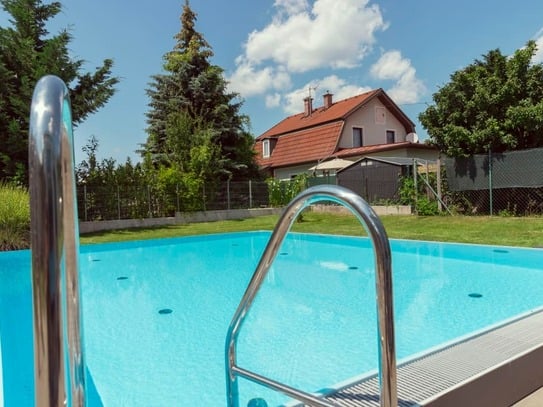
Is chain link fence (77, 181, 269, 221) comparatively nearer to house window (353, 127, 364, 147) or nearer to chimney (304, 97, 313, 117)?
house window (353, 127, 364, 147)

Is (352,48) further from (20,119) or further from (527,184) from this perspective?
(20,119)

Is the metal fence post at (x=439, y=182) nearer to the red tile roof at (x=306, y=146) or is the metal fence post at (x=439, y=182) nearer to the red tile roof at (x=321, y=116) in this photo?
the red tile roof at (x=306, y=146)

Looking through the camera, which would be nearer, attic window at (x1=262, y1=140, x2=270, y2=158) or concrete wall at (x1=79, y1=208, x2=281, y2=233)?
concrete wall at (x1=79, y1=208, x2=281, y2=233)

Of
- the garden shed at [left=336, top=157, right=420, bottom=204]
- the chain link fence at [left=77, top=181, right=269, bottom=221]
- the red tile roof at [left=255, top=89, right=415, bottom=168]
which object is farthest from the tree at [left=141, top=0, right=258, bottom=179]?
the garden shed at [left=336, top=157, right=420, bottom=204]

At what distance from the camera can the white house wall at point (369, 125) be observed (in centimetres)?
2591

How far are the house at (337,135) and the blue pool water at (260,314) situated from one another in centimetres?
1462

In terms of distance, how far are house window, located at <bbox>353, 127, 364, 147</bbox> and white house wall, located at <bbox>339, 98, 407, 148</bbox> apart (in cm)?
19

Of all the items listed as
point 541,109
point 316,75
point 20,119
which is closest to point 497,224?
point 541,109

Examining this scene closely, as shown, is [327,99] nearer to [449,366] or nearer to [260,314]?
[260,314]

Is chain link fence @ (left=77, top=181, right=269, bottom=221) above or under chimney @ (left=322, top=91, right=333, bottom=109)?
under

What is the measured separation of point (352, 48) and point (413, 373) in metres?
25.0

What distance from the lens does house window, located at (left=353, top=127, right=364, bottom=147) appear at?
2642 cm

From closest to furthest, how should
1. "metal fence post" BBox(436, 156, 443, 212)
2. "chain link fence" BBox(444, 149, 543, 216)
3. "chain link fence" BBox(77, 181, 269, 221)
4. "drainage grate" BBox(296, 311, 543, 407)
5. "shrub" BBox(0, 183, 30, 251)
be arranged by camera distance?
1. "drainage grate" BBox(296, 311, 543, 407)
2. "shrub" BBox(0, 183, 30, 251)
3. "chain link fence" BBox(444, 149, 543, 216)
4. "metal fence post" BBox(436, 156, 443, 212)
5. "chain link fence" BBox(77, 181, 269, 221)

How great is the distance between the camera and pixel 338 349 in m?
4.18
